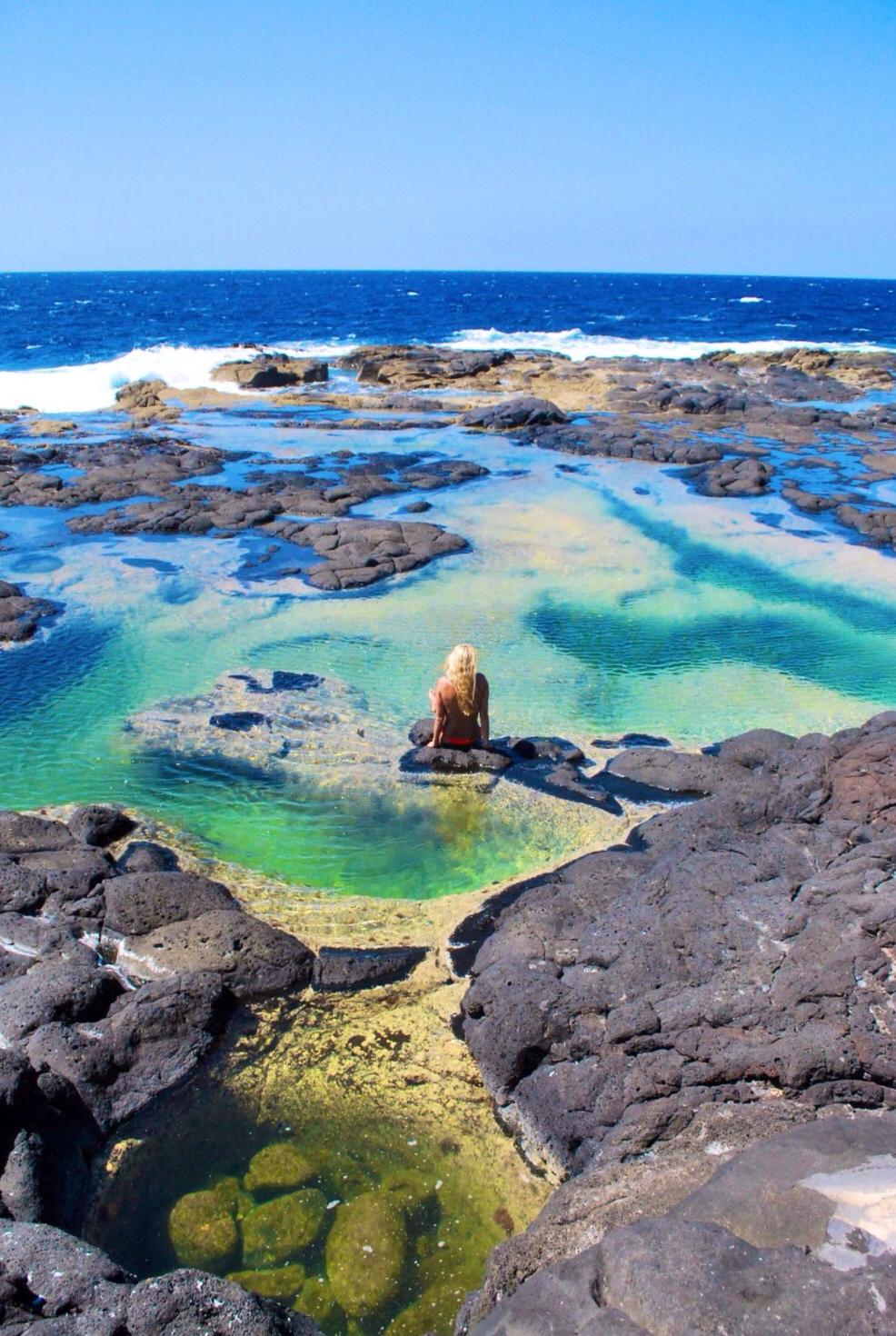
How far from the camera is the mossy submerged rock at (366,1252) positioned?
195 inches

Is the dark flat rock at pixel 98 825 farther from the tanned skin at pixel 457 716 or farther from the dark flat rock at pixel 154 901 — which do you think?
the tanned skin at pixel 457 716

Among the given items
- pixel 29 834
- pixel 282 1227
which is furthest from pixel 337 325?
pixel 282 1227

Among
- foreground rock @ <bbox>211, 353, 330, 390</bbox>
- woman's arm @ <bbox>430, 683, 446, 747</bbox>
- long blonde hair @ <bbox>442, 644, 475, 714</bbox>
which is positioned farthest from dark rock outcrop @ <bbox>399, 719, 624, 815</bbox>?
foreground rock @ <bbox>211, 353, 330, 390</bbox>

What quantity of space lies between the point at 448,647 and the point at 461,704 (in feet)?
14.3

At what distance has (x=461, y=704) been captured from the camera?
1059 centimetres

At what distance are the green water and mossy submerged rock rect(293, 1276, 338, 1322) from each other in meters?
3.83

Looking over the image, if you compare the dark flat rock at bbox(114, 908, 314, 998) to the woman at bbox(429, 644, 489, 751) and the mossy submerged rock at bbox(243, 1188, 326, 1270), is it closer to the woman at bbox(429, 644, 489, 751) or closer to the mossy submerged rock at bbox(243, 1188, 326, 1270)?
the mossy submerged rock at bbox(243, 1188, 326, 1270)

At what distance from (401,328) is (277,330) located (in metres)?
9.28

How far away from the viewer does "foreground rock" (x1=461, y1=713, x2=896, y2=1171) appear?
5.48m

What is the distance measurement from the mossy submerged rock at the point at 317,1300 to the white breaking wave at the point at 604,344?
56.4 m

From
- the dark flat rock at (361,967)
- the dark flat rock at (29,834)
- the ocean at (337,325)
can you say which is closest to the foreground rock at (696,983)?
the dark flat rock at (361,967)

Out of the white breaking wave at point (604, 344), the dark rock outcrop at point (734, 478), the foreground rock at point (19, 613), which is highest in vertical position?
the white breaking wave at point (604, 344)

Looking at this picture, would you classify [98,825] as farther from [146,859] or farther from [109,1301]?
[109,1301]

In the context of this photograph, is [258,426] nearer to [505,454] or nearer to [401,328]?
[505,454]
